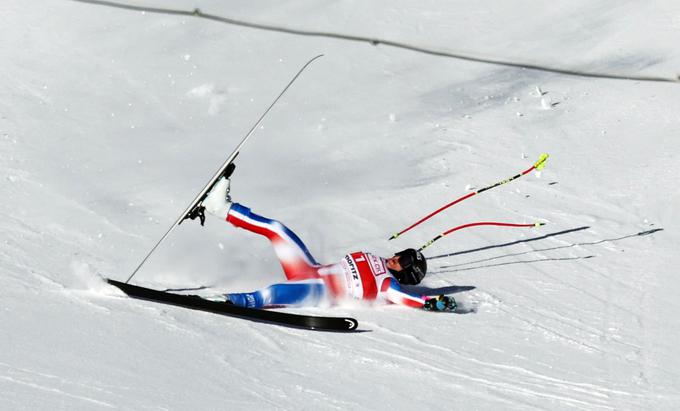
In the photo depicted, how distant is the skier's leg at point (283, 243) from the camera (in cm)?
734

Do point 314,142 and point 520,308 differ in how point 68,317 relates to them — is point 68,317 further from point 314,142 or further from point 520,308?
point 314,142

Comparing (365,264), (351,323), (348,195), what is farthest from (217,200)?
(348,195)

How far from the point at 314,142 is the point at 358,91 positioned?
132cm

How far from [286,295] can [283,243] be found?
43 cm

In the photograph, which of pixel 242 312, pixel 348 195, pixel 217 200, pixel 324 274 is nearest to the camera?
pixel 242 312

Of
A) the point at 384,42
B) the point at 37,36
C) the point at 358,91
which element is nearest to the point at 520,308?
the point at 358,91

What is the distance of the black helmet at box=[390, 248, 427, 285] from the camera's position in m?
7.50

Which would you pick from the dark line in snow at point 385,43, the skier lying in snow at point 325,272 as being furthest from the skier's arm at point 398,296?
the dark line in snow at point 385,43

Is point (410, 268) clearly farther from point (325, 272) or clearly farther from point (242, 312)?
point (242, 312)

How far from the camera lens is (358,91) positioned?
11328mm

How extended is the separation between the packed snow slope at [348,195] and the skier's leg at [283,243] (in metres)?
0.32

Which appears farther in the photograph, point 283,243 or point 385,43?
point 385,43

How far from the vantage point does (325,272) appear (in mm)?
7316

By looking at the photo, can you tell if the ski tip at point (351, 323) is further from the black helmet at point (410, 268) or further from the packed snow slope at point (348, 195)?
the black helmet at point (410, 268)
